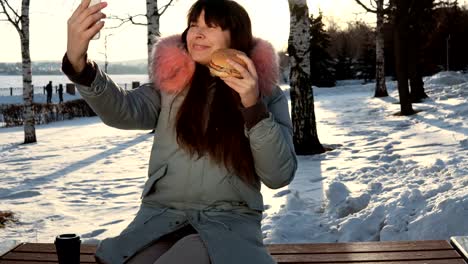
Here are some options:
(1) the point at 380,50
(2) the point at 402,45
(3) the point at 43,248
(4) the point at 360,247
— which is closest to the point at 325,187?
(4) the point at 360,247

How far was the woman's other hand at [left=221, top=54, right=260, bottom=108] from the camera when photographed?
2.53 m

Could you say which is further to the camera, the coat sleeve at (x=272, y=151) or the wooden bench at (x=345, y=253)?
the wooden bench at (x=345, y=253)

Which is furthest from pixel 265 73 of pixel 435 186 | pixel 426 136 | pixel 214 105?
pixel 426 136

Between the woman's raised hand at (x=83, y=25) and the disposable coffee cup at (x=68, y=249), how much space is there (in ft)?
2.61

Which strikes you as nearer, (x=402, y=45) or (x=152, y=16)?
(x=152, y=16)

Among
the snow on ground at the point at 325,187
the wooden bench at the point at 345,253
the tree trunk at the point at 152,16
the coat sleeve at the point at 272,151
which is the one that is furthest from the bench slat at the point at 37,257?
the tree trunk at the point at 152,16

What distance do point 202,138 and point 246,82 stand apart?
43cm

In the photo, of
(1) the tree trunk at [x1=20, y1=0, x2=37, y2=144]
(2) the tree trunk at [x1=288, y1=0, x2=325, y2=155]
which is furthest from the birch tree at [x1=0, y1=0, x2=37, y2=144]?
(2) the tree trunk at [x1=288, y1=0, x2=325, y2=155]

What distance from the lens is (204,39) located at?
287 centimetres

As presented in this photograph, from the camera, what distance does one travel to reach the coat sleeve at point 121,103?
267cm

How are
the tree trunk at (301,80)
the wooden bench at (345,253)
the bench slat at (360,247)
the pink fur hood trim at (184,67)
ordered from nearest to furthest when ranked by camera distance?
the pink fur hood trim at (184,67)
the wooden bench at (345,253)
the bench slat at (360,247)
the tree trunk at (301,80)

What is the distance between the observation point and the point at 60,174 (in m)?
9.76

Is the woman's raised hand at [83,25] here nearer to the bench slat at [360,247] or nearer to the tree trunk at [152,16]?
the bench slat at [360,247]

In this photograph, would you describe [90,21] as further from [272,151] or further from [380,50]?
[380,50]
